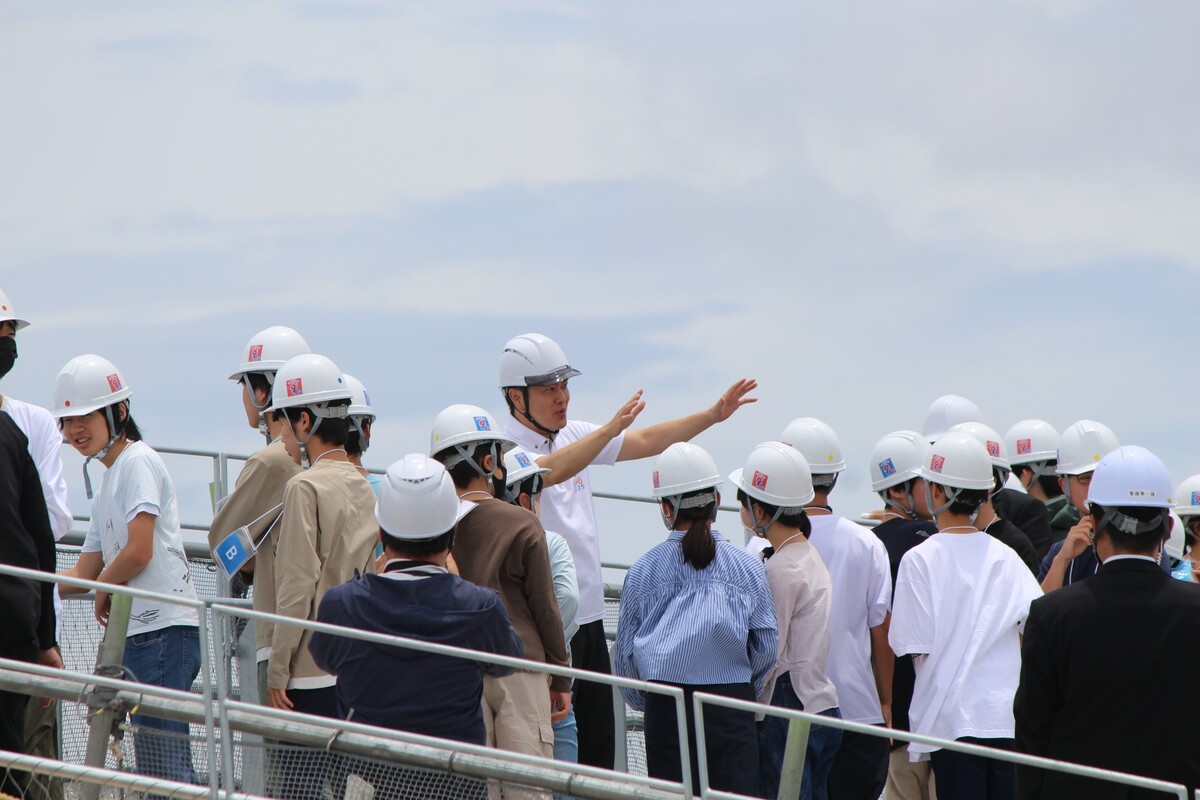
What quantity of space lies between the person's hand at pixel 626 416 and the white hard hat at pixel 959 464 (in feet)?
5.34

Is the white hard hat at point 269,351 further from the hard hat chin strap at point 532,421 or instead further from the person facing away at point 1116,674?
the person facing away at point 1116,674

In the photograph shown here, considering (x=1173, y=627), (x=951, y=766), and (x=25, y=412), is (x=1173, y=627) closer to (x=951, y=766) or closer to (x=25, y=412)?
(x=951, y=766)

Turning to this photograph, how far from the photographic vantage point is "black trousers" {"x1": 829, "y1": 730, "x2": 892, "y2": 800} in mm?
8805

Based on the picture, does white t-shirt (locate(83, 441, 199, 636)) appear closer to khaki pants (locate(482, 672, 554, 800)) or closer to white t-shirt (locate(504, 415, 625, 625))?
khaki pants (locate(482, 672, 554, 800))

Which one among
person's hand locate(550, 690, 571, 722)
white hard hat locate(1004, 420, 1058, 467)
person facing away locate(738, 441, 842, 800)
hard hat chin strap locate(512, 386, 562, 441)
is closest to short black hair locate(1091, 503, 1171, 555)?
person facing away locate(738, 441, 842, 800)

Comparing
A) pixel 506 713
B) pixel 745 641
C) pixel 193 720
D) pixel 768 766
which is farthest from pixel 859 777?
pixel 193 720

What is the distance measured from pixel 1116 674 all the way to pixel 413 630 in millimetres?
2621

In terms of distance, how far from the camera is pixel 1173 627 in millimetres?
6211

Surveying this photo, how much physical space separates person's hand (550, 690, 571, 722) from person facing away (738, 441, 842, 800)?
1.03 metres

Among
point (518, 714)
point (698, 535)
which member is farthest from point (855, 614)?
point (518, 714)

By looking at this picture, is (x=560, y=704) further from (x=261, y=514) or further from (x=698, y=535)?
(x=261, y=514)

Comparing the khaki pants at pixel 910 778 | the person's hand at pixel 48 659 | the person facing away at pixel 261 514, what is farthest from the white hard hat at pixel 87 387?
the khaki pants at pixel 910 778

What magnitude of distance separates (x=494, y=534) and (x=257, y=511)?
1366mm

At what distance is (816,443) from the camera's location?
10.4 metres
